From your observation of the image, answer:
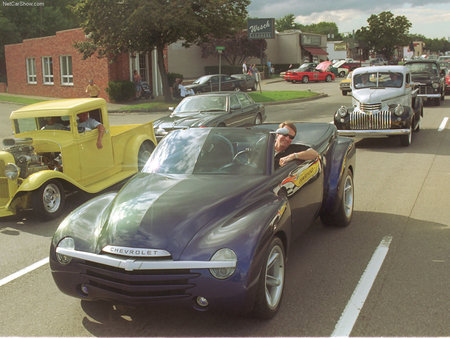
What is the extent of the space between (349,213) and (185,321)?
331 centimetres

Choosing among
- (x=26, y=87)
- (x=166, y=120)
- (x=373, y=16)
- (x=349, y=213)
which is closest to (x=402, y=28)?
(x=373, y=16)

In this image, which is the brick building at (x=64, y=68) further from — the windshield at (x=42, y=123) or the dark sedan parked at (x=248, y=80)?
the windshield at (x=42, y=123)

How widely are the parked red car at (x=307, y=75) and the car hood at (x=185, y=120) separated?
3283 cm

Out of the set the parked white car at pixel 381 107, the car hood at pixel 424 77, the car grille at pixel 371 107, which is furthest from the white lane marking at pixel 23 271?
the car hood at pixel 424 77

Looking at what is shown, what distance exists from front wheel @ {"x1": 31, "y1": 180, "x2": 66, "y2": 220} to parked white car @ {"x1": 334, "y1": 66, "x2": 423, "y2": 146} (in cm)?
798

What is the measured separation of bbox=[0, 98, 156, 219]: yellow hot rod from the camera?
7441 millimetres

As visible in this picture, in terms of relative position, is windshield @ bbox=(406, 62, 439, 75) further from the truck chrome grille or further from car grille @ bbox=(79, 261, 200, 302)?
car grille @ bbox=(79, 261, 200, 302)

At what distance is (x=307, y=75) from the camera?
46.1m

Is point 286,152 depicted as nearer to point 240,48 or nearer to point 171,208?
point 171,208

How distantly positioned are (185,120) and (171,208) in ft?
31.6

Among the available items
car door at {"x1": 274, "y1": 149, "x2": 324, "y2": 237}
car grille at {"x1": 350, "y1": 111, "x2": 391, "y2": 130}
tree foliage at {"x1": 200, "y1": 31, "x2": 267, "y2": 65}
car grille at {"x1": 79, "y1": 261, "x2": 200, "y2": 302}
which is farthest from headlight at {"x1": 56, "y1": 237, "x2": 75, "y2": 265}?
tree foliage at {"x1": 200, "y1": 31, "x2": 267, "y2": 65}

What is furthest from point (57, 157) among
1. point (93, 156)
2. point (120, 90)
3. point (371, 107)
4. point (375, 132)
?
point (120, 90)

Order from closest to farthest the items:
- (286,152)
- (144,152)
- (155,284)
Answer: (155,284)
(286,152)
(144,152)

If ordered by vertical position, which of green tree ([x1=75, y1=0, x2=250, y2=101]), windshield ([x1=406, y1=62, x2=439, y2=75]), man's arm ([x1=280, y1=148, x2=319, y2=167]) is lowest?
man's arm ([x1=280, y1=148, x2=319, y2=167])
